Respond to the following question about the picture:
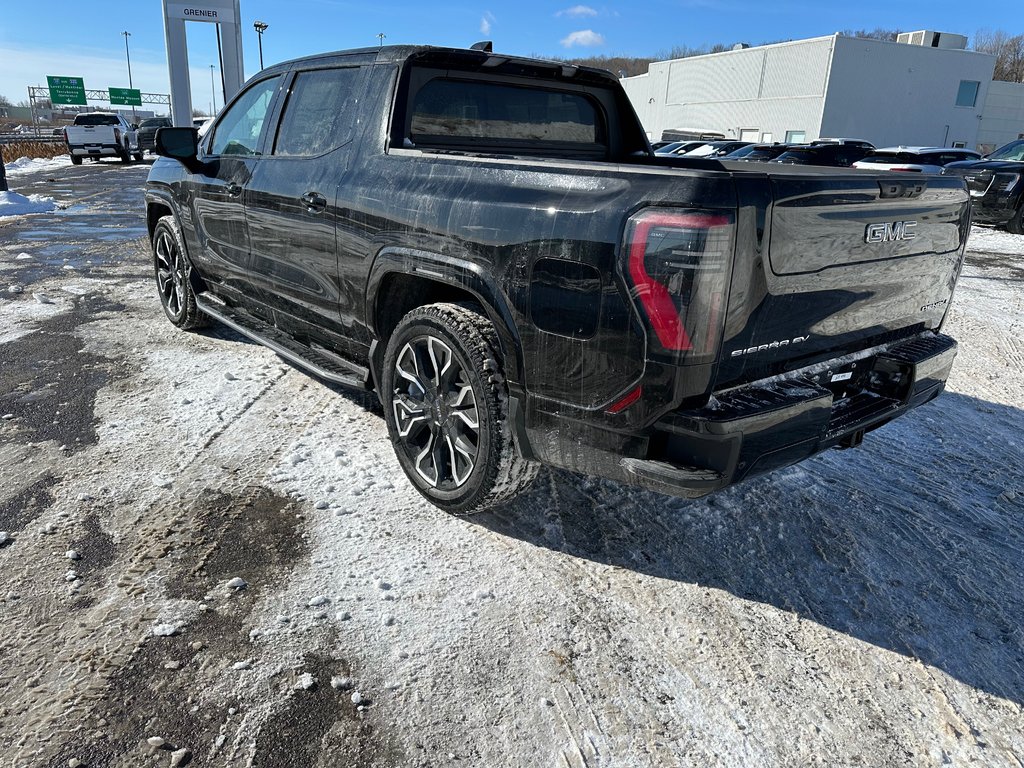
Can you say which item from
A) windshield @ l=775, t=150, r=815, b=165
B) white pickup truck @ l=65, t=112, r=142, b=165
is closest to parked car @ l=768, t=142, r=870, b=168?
windshield @ l=775, t=150, r=815, b=165

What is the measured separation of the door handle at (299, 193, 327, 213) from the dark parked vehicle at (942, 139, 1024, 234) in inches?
489

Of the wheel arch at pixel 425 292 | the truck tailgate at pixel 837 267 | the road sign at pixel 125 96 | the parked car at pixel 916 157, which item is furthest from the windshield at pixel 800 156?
the road sign at pixel 125 96

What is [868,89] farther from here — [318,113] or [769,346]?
[769,346]

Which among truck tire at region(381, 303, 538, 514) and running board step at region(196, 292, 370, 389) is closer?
truck tire at region(381, 303, 538, 514)

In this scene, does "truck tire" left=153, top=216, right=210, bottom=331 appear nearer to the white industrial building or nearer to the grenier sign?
the grenier sign

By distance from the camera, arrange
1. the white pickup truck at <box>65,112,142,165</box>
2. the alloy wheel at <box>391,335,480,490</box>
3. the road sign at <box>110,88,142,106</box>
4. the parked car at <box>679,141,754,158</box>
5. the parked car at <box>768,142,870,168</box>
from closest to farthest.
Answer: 1. the alloy wheel at <box>391,335,480,490</box>
2. the parked car at <box>768,142,870,168</box>
3. the parked car at <box>679,141,754,158</box>
4. the white pickup truck at <box>65,112,142,165</box>
5. the road sign at <box>110,88,142,106</box>

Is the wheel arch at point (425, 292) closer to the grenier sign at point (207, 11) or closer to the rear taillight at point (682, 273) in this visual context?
the rear taillight at point (682, 273)

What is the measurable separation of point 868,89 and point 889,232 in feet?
162

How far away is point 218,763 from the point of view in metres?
1.97

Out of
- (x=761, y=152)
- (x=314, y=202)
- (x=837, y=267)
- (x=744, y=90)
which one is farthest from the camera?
(x=744, y=90)

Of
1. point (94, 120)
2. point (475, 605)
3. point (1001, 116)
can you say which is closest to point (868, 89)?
point (1001, 116)

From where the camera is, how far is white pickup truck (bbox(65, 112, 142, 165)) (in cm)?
2831

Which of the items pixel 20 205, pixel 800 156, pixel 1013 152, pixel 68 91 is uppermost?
pixel 68 91

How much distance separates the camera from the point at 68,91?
6250 cm
